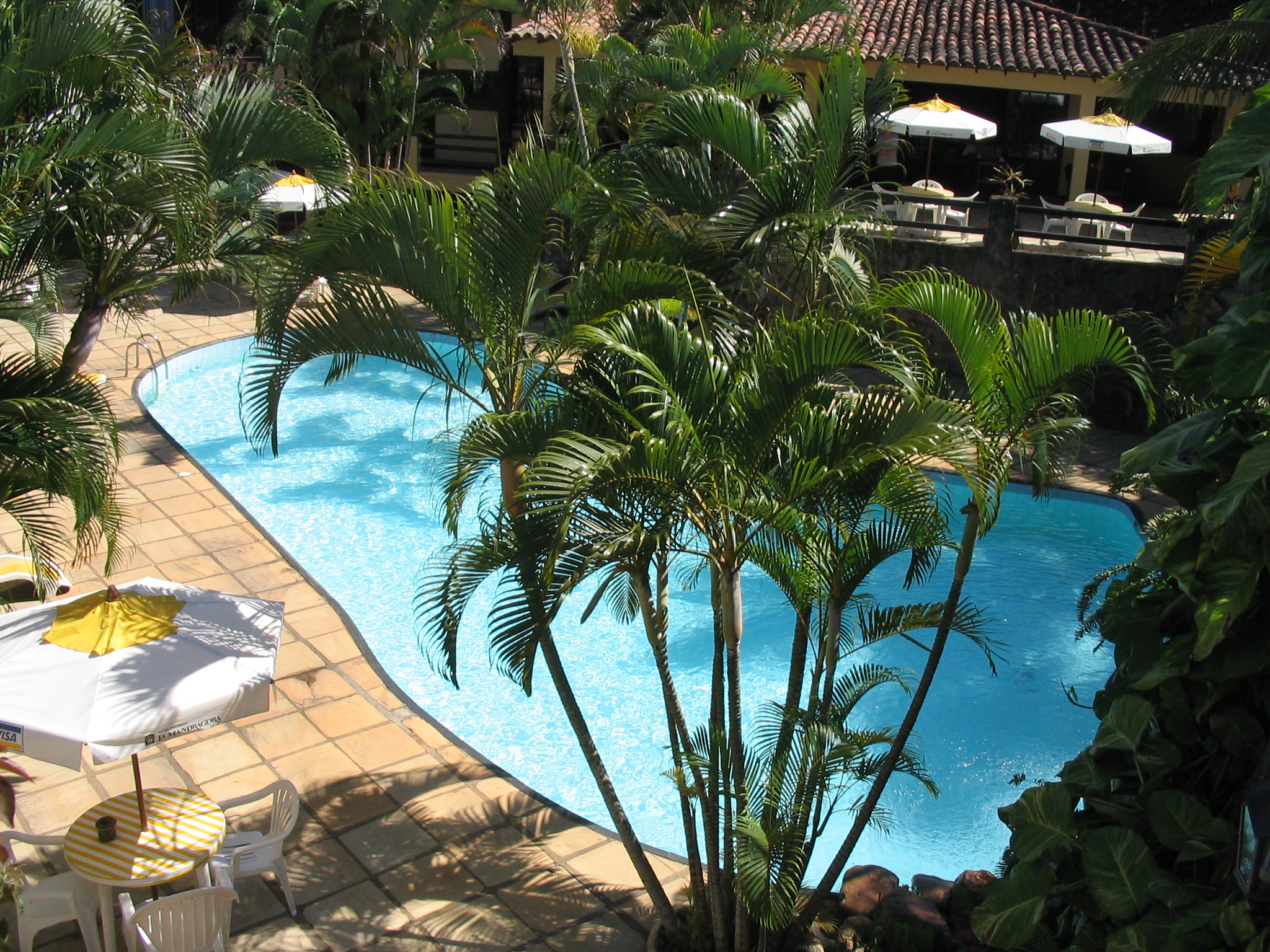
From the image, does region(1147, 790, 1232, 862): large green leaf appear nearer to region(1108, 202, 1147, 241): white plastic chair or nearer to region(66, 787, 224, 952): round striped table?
region(66, 787, 224, 952): round striped table

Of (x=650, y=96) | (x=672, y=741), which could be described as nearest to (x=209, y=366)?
(x=650, y=96)

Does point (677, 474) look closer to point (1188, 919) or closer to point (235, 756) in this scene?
point (1188, 919)

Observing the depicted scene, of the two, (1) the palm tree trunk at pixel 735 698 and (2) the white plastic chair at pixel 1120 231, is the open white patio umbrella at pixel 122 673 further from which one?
(2) the white plastic chair at pixel 1120 231

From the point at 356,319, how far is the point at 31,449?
171 centimetres

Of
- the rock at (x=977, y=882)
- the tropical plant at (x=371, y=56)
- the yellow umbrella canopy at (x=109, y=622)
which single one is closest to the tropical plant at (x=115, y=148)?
the yellow umbrella canopy at (x=109, y=622)

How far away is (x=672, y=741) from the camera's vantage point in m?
5.33

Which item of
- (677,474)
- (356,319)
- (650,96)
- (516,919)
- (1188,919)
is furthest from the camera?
(650,96)

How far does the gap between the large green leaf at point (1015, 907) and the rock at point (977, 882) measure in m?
1.42

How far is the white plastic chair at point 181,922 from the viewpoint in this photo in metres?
5.08

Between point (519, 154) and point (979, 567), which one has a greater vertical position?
point (519, 154)

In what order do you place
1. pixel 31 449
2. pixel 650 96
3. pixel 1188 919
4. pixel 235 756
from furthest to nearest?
pixel 650 96, pixel 235 756, pixel 31 449, pixel 1188 919

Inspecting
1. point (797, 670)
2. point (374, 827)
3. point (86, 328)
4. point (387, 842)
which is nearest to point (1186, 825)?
point (797, 670)

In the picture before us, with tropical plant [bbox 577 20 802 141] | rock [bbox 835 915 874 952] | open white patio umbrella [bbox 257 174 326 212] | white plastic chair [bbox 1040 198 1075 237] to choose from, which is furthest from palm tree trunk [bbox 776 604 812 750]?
open white patio umbrella [bbox 257 174 326 212]

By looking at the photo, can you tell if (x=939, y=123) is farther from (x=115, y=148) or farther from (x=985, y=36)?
(x=115, y=148)
